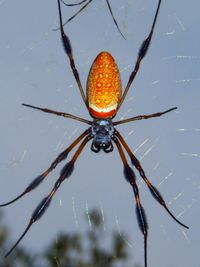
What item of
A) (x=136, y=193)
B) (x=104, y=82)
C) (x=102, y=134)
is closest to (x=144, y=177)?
(x=136, y=193)

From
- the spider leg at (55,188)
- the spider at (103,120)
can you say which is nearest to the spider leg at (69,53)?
the spider at (103,120)

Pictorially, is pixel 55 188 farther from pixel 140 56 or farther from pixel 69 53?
pixel 140 56

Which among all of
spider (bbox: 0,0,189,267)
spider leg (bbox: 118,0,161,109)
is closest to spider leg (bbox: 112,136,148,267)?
spider (bbox: 0,0,189,267)

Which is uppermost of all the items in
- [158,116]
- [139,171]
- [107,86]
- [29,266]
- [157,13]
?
[157,13]

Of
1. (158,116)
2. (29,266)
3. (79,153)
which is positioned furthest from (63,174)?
(29,266)

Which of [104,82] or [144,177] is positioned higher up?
[104,82]

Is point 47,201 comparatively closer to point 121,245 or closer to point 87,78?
point 87,78

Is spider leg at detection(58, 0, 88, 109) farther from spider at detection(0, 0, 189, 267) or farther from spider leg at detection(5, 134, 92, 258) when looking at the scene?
spider leg at detection(5, 134, 92, 258)
